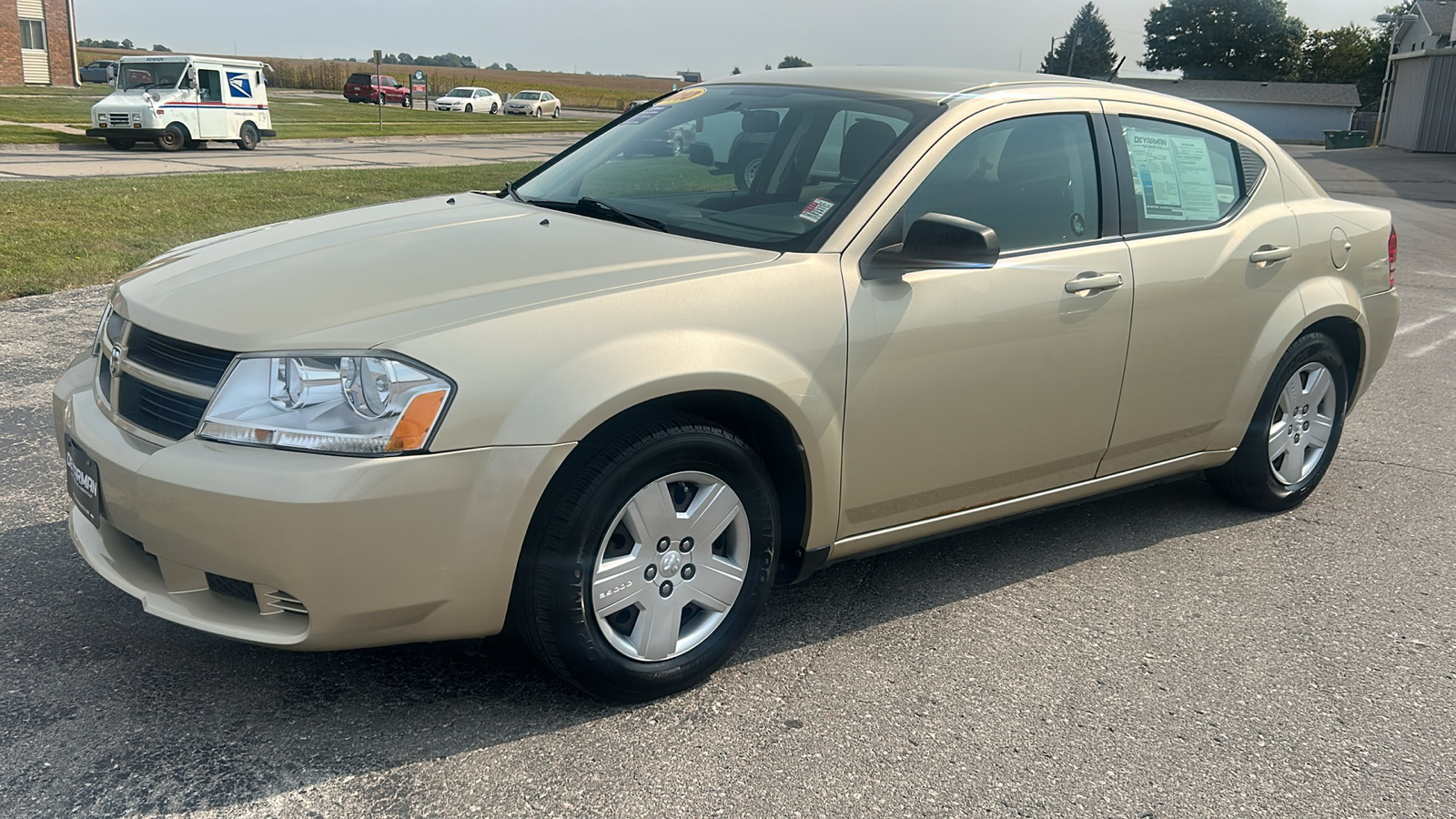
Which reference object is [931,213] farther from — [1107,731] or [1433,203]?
[1433,203]

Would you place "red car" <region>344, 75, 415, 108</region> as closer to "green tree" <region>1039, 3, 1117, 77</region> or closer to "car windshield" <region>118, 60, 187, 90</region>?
"car windshield" <region>118, 60, 187, 90</region>

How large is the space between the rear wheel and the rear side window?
2491cm

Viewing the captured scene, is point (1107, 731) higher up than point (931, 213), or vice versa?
point (931, 213)

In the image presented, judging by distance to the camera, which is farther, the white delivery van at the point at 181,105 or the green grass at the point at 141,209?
the white delivery van at the point at 181,105

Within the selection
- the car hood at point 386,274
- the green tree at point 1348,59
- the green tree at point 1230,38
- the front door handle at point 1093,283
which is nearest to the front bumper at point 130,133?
the car hood at point 386,274

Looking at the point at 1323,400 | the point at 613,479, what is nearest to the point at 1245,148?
the point at 1323,400

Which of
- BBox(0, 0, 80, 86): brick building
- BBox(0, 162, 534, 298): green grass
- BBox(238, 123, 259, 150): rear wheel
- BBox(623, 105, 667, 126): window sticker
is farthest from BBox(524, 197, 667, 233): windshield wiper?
BBox(0, 0, 80, 86): brick building

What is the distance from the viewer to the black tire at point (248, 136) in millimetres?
25781

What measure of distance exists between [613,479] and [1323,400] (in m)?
3.42

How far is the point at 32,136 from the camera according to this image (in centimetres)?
2455

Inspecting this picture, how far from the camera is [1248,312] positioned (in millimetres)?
4352

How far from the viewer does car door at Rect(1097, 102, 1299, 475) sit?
4.04 metres

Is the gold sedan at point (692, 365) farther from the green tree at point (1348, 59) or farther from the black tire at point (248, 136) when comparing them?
the green tree at point (1348, 59)

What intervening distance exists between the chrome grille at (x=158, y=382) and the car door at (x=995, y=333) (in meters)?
1.63
